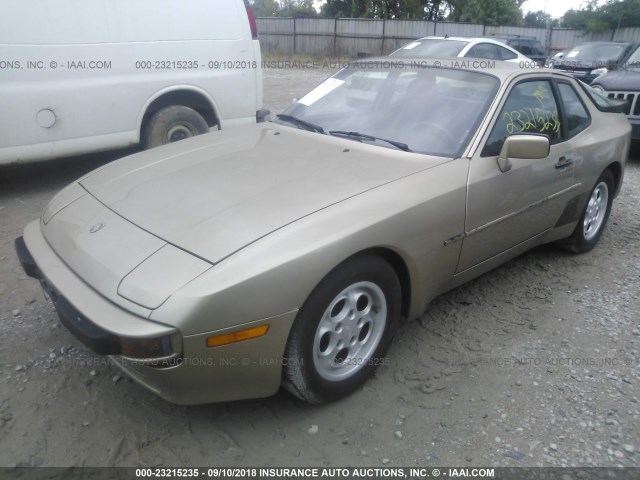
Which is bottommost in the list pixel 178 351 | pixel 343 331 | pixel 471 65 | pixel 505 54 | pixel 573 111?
pixel 343 331

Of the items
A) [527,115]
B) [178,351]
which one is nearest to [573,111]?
[527,115]

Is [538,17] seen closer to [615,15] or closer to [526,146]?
[615,15]

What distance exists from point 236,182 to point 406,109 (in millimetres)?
1221

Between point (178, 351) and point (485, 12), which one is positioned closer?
point (178, 351)

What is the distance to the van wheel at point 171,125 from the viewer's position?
17.6 feet

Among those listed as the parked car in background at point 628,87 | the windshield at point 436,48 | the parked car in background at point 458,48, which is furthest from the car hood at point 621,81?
the windshield at point 436,48

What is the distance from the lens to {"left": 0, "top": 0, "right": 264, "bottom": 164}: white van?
450 centimetres

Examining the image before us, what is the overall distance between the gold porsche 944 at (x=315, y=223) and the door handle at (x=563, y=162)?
0.04ft

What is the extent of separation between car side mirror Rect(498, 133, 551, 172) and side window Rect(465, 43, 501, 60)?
7.54 meters

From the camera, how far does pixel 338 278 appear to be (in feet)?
7.22

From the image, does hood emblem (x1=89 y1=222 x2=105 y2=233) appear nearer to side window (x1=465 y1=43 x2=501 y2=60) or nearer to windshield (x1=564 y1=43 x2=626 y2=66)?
side window (x1=465 y1=43 x2=501 y2=60)

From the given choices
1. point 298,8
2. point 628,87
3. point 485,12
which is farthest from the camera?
point 298,8

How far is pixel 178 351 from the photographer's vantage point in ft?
6.11

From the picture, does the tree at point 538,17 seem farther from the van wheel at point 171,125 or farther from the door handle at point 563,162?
the door handle at point 563,162
